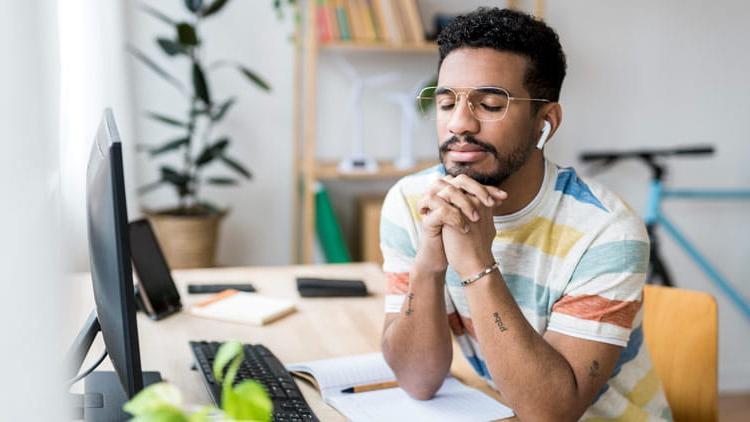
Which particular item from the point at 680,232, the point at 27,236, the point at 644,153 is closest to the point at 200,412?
the point at 27,236

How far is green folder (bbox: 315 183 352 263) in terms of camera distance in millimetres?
3412

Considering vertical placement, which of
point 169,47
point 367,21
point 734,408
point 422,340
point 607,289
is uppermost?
point 367,21

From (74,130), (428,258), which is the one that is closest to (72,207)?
(74,130)

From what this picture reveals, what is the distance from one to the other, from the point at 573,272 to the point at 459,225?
0.21 metres

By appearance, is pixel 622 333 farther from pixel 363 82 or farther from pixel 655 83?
pixel 655 83

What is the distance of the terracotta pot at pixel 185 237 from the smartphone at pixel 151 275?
49.3 inches

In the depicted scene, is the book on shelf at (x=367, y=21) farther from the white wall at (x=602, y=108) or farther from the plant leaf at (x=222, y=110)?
the plant leaf at (x=222, y=110)

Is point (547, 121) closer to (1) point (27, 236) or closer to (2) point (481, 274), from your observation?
(2) point (481, 274)

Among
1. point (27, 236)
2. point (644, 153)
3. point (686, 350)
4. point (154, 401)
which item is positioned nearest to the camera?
point (154, 401)

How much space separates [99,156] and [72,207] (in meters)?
1.28

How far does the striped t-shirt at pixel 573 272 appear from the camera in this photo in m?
1.37

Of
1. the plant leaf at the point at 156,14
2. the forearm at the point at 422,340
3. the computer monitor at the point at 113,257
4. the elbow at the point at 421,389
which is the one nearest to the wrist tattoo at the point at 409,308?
the forearm at the point at 422,340

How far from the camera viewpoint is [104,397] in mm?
1331

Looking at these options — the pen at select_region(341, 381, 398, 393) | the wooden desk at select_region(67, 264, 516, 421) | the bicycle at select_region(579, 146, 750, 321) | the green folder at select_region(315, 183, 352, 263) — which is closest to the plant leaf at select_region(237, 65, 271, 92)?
the green folder at select_region(315, 183, 352, 263)
